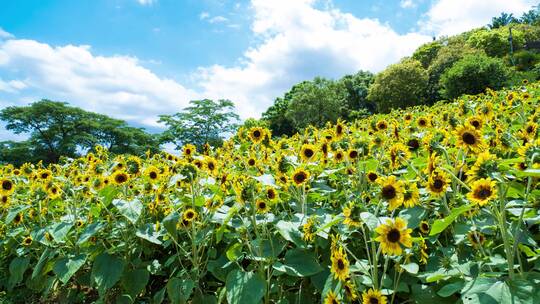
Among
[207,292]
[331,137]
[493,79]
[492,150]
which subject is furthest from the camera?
[493,79]

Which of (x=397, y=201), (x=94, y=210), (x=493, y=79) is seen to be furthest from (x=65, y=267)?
(x=493, y=79)

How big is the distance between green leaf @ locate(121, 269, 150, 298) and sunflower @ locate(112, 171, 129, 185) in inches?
29.2

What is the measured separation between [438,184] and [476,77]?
85.5ft

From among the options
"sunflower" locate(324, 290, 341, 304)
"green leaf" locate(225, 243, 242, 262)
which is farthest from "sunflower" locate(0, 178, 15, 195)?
"sunflower" locate(324, 290, 341, 304)

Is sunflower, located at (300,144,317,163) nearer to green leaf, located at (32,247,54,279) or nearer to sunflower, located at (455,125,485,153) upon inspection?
sunflower, located at (455,125,485,153)

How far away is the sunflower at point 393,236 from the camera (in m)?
1.75

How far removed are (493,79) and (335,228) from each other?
26341mm

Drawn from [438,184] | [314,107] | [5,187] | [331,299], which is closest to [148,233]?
[331,299]

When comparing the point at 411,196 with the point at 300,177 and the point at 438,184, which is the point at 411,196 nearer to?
the point at 438,184

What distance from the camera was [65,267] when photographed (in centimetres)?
283

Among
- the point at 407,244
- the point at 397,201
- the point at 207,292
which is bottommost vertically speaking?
the point at 207,292

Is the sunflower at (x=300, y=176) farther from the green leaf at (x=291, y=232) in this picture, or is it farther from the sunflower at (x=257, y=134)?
the sunflower at (x=257, y=134)

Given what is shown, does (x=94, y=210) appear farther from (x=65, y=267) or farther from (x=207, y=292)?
(x=207, y=292)

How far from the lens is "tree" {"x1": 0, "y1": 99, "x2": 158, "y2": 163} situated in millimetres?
38062
